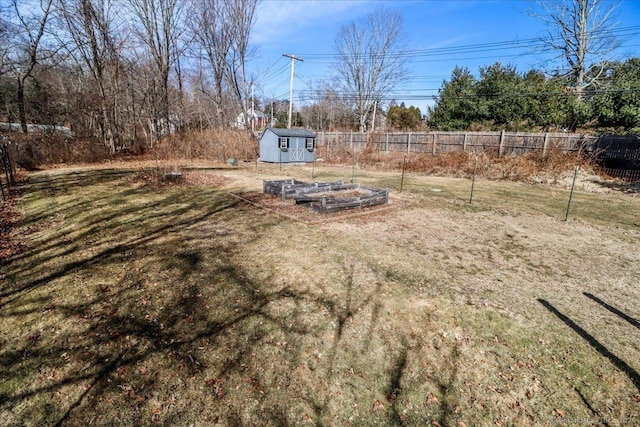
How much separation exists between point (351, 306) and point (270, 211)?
4610 millimetres

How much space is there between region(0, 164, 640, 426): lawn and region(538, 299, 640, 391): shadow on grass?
19 mm

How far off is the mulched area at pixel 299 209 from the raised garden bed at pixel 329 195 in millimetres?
138

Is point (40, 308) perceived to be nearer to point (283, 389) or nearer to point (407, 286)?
point (283, 389)

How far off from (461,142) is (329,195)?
1310 centimetres

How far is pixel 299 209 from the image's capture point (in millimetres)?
8102

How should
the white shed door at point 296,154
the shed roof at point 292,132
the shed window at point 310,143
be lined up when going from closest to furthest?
the shed roof at point 292,132
the white shed door at point 296,154
the shed window at point 310,143

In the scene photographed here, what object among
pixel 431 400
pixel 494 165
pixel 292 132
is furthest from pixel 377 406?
pixel 292 132

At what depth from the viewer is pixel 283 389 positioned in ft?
8.43

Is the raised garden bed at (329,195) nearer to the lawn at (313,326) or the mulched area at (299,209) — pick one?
the mulched area at (299,209)

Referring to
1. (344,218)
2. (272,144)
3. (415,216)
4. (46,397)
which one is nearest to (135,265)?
(46,397)

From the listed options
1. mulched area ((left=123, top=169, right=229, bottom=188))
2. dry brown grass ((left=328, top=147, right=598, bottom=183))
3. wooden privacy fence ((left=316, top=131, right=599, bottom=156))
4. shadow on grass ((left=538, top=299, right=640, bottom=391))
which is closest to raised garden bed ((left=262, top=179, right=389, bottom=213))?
mulched area ((left=123, top=169, right=229, bottom=188))

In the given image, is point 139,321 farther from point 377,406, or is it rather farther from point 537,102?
point 537,102

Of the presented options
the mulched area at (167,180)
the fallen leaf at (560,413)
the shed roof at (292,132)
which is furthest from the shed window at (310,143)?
the fallen leaf at (560,413)

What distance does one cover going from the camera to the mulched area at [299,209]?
731 centimetres
